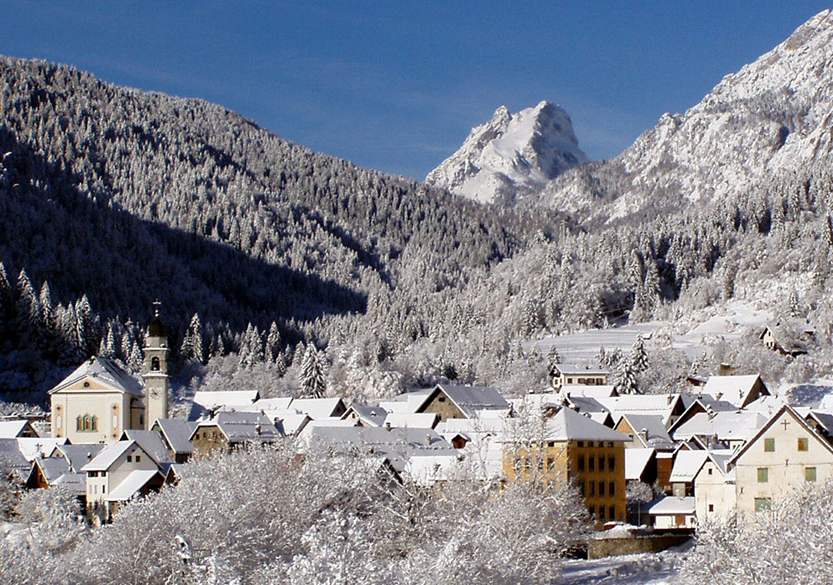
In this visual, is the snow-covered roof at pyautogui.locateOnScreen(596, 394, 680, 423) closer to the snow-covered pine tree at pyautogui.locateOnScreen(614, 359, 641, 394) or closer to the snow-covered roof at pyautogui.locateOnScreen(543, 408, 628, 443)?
the snow-covered pine tree at pyautogui.locateOnScreen(614, 359, 641, 394)

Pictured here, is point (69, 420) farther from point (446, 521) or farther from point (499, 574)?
Result: point (499, 574)

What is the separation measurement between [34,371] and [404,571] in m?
149

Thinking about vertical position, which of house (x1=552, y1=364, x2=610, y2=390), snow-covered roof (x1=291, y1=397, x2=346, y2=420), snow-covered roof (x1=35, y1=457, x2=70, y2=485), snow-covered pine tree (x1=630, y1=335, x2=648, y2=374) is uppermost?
snow-covered pine tree (x1=630, y1=335, x2=648, y2=374)

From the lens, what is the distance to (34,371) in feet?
626

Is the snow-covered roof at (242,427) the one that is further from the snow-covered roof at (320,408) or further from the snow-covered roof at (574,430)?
the snow-covered roof at (574,430)

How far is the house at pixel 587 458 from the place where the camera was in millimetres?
91438

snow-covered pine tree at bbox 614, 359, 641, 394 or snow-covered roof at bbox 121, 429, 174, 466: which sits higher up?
snow-covered pine tree at bbox 614, 359, 641, 394

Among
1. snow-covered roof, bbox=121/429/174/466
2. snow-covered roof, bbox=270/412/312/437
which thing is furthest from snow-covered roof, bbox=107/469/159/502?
snow-covered roof, bbox=270/412/312/437

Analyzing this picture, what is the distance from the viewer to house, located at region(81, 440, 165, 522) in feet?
343

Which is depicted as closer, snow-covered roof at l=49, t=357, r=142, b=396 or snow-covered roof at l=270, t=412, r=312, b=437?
snow-covered roof at l=270, t=412, r=312, b=437

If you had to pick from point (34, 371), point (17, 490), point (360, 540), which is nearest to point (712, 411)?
point (17, 490)

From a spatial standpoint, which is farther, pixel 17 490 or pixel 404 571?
pixel 17 490

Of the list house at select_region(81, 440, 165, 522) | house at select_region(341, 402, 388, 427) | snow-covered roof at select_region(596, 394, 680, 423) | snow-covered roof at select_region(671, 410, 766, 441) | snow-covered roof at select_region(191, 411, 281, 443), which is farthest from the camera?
snow-covered roof at select_region(596, 394, 680, 423)

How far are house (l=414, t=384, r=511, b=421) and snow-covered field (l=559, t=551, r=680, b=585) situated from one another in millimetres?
62866
